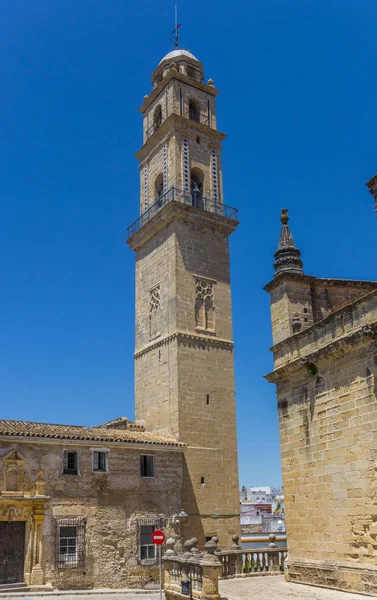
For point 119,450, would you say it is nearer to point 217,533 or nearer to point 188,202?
point 217,533

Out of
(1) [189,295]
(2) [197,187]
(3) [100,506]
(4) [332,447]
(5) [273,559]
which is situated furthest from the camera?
(2) [197,187]

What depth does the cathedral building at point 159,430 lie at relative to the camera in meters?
20.6

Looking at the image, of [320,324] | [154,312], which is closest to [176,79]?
[154,312]

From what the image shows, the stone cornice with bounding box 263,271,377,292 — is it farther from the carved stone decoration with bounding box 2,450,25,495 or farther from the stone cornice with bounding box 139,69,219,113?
the stone cornice with bounding box 139,69,219,113

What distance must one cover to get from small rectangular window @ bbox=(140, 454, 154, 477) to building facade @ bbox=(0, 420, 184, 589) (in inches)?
1.5

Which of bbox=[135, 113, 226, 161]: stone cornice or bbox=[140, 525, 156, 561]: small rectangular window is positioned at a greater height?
bbox=[135, 113, 226, 161]: stone cornice

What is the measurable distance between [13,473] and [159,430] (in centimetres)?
745

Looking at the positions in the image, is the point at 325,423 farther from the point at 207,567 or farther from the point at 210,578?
the point at 210,578

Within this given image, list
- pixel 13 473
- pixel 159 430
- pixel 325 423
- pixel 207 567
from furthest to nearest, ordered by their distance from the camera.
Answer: pixel 159 430, pixel 13 473, pixel 325 423, pixel 207 567

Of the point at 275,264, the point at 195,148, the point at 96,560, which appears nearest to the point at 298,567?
the point at 275,264

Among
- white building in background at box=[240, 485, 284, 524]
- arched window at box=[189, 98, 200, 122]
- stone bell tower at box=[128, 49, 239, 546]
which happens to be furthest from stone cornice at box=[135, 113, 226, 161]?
white building in background at box=[240, 485, 284, 524]

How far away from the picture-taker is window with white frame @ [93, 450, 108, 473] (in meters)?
22.1

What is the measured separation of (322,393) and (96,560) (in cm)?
1236

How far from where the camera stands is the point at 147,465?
919 inches
